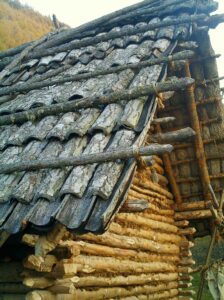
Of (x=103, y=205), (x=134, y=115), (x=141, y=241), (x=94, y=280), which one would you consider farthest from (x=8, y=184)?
(x=141, y=241)

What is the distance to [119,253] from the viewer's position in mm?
5309

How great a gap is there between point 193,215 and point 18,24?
104 feet

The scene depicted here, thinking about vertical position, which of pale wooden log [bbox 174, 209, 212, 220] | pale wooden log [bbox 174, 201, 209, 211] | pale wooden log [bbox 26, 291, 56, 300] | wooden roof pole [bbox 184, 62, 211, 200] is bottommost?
pale wooden log [bbox 26, 291, 56, 300]

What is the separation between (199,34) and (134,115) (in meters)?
2.64

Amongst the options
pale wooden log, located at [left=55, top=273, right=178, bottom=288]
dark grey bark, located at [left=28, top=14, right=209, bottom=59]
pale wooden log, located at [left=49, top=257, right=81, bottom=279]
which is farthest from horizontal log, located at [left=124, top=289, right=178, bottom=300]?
dark grey bark, located at [left=28, top=14, right=209, bottom=59]

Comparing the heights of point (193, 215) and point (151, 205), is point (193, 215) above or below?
above

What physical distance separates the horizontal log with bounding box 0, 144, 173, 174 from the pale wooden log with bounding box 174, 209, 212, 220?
483 centimetres

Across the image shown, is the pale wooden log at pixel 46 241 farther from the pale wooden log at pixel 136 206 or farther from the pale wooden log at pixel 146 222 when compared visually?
the pale wooden log at pixel 146 222

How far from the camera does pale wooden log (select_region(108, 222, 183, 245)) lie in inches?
215

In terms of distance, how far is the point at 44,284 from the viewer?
11.9ft

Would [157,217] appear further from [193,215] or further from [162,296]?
[162,296]

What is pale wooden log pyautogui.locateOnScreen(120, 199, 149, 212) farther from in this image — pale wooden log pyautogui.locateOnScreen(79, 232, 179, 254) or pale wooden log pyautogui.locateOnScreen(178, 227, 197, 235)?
pale wooden log pyautogui.locateOnScreen(178, 227, 197, 235)

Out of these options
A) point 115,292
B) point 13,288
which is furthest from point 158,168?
point 13,288

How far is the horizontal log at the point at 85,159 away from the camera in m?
3.06
